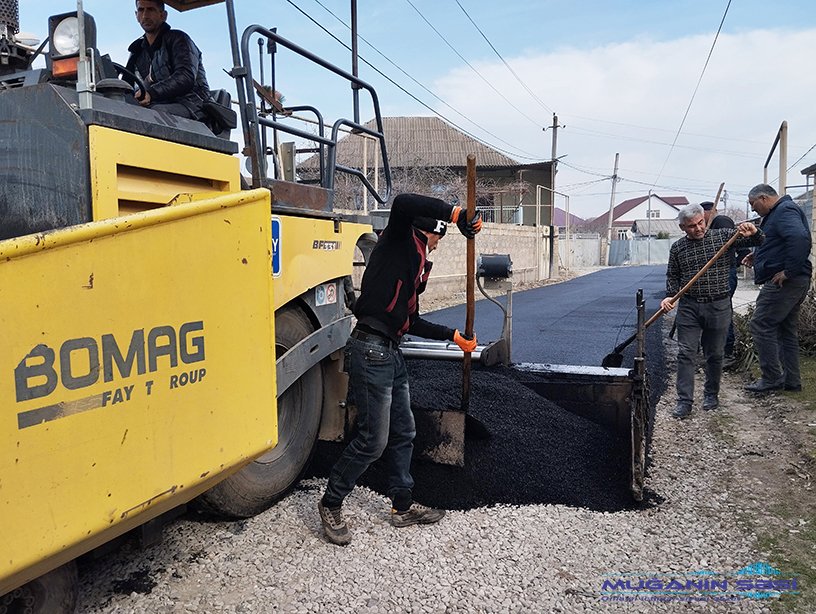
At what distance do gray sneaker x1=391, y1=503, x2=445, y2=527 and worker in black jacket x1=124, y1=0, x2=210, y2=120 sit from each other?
2200mm

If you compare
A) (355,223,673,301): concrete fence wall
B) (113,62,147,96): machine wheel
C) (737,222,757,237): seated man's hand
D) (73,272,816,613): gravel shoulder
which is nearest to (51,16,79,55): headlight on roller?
(113,62,147,96): machine wheel

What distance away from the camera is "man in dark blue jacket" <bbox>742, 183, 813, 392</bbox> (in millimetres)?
5941

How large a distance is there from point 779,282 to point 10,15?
19.1 feet

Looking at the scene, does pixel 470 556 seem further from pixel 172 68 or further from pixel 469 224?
pixel 172 68

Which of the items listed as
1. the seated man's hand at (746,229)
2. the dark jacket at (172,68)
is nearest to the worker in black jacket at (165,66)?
the dark jacket at (172,68)

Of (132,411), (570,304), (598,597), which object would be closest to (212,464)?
(132,411)

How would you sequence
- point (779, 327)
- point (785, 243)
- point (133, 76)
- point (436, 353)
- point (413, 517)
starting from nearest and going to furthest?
point (133, 76) < point (413, 517) < point (436, 353) < point (785, 243) < point (779, 327)

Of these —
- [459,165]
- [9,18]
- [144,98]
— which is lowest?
[144,98]

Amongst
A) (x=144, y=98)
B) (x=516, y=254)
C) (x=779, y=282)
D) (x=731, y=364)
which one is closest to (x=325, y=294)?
(x=144, y=98)

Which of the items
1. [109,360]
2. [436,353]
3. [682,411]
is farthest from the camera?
[682,411]

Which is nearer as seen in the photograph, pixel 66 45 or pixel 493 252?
pixel 66 45

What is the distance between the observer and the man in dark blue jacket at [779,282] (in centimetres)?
594

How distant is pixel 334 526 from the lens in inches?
133

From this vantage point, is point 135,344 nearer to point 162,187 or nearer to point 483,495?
point 162,187
